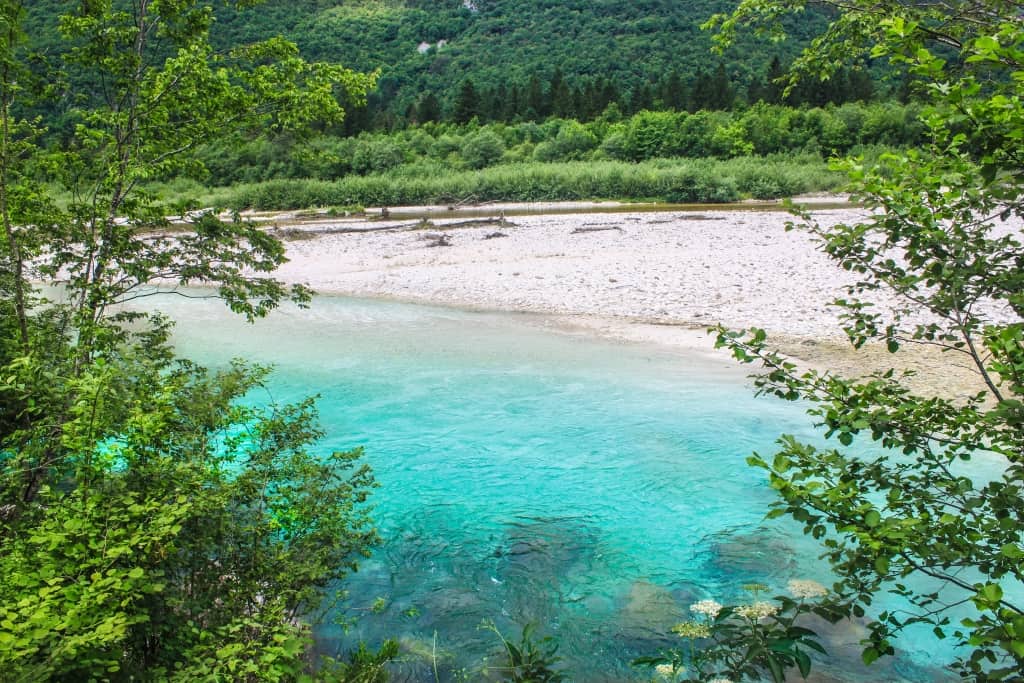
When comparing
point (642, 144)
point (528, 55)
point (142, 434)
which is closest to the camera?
point (142, 434)

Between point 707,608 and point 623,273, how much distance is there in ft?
46.4

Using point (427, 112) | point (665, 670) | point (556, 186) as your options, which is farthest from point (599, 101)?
point (665, 670)

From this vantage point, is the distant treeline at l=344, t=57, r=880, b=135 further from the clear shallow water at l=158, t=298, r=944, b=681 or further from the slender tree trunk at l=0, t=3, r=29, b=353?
the slender tree trunk at l=0, t=3, r=29, b=353

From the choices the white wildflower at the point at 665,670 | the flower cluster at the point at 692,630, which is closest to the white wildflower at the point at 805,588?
the flower cluster at the point at 692,630

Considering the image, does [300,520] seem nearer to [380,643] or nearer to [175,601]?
[175,601]

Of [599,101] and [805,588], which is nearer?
[805,588]

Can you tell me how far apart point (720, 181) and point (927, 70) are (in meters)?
42.5

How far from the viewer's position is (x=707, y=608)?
5.68 m

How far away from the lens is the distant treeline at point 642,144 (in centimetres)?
5788

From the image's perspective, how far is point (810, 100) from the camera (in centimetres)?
7550

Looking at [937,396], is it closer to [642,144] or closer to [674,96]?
[642,144]

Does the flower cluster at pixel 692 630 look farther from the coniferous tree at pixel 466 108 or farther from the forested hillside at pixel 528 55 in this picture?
the coniferous tree at pixel 466 108

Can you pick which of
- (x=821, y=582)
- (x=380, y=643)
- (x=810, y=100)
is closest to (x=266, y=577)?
(x=380, y=643)

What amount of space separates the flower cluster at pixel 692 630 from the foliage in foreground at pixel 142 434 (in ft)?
8.48
